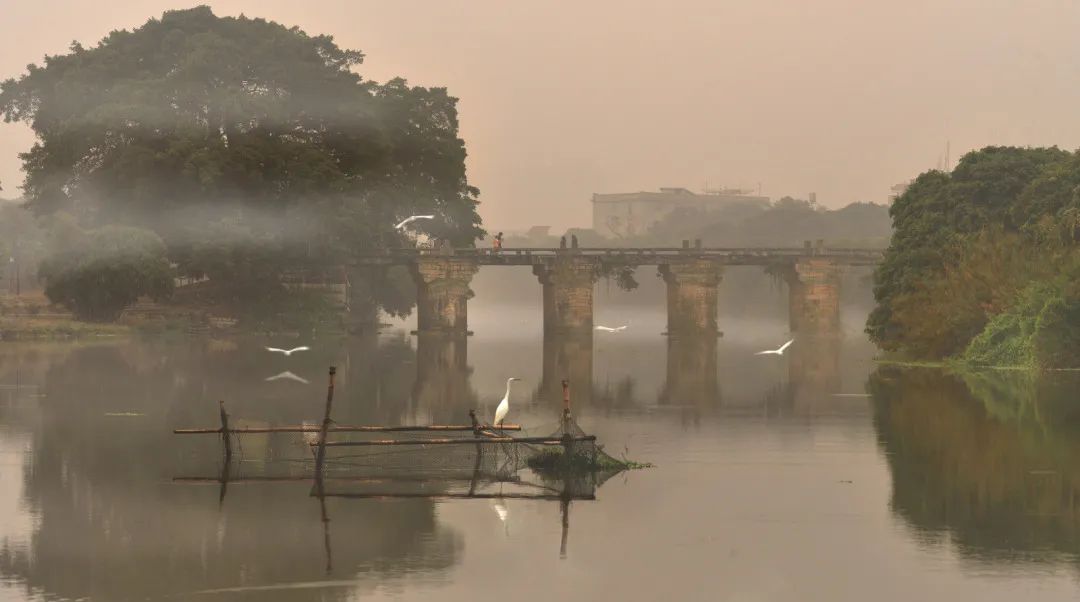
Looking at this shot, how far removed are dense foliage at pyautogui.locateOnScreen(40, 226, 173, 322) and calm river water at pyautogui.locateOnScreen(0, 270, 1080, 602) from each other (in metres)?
26.2

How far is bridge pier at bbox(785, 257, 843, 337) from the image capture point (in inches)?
4350

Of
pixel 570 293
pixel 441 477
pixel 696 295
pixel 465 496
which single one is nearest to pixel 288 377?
pixel 441 477

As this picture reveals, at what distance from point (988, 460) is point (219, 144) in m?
66.0

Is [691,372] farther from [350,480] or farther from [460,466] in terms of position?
[350,480]

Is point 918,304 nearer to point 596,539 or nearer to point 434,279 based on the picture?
point 434,279

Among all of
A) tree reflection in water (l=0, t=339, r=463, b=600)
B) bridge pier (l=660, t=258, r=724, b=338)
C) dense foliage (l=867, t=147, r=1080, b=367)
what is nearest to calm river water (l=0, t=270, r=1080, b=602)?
tree reflection in water (l=0, t=339, r=463, b=600)

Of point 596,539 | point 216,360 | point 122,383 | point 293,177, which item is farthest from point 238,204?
point 596,539

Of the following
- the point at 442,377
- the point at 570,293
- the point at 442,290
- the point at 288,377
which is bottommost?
the point at 442,377

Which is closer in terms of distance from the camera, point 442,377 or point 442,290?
point 442,377

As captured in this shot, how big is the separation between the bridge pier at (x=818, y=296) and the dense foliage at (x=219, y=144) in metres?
27.7

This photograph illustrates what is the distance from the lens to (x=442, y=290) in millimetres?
108375

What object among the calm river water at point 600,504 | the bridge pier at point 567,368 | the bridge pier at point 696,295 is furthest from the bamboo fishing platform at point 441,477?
the bridge pier at point 696,295

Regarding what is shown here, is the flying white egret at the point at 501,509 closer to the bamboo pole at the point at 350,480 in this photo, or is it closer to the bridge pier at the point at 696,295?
the bamboo pole at the point at 350,480

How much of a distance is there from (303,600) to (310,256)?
7571 cm
